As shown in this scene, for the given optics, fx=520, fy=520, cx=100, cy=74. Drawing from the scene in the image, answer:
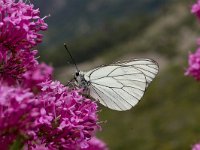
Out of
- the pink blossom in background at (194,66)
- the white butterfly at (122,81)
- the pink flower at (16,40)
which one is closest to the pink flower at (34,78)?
the pink flower at (16,40)

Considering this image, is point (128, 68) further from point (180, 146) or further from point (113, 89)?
point (180, 146)

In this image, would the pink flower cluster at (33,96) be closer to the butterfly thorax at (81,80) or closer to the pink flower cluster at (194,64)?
the butterfly thorax at (81,80)

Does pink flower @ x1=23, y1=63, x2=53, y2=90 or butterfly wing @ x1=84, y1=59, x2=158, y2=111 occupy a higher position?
butterfly wing @ x1=84, y1=59, x2=158, y2=111

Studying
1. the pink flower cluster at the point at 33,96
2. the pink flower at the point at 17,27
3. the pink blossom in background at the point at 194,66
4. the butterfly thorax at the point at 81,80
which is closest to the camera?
the pink flower cluster at the point at 33,96

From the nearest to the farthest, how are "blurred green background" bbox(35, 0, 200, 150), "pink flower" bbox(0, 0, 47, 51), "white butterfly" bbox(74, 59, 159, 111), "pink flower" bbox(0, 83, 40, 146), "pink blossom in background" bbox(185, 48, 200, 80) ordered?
"pink flower" bbox(0, 83, 40, 146), "pink flower" bbox(0, 0, 47, 51), "white butterfly" bbox(74, 59, 159, 111), "pink blossom in background" bbox(185, 48, 200, 80), "blurred green background" bbox(35, 0, 200, 150)

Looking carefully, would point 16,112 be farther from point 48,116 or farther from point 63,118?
point 63,118

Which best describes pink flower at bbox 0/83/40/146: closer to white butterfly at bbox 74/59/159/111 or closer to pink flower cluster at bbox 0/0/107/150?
pink flower cluster at bbox 0/0/107/150

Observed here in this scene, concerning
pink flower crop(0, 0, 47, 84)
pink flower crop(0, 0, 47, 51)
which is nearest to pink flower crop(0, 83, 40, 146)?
pink flower crop(0, 0, 47, 84)
